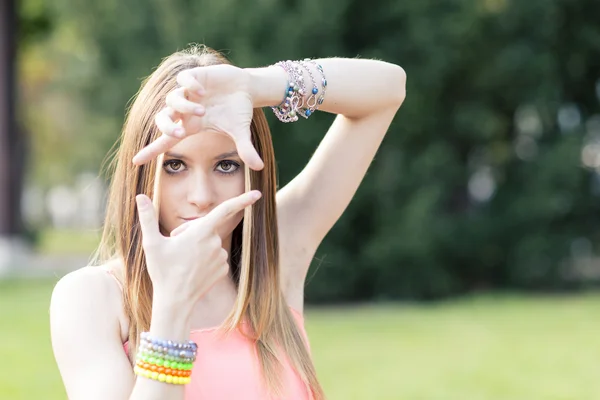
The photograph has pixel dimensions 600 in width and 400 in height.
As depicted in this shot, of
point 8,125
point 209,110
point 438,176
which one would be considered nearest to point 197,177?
point 209,110

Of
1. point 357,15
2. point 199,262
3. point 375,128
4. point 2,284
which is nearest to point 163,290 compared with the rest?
point 199,262

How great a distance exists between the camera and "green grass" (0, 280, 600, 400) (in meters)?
6.70

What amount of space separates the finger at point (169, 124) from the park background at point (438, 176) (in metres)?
5.59

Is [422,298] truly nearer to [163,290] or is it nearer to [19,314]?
[19,314]

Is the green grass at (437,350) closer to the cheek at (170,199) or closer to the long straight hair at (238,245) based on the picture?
the long straight hair at (238,245)

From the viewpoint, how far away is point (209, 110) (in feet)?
6.34

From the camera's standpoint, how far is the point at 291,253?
8.11ft

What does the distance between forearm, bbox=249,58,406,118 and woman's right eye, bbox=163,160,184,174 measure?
1.17 feet

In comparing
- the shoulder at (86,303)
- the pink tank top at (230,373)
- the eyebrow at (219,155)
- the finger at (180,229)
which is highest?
the eyebrow at (219,155)

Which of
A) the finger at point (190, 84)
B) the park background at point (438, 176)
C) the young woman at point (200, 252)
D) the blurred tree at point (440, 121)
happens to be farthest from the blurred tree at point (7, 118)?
the finger at point (190, 84)

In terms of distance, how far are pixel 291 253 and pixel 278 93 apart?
19.6 inches

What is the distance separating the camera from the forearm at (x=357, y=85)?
239cm

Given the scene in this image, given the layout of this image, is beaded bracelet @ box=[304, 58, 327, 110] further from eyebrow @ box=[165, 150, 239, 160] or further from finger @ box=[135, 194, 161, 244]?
finger @ box=[135, 194, 161, 244]

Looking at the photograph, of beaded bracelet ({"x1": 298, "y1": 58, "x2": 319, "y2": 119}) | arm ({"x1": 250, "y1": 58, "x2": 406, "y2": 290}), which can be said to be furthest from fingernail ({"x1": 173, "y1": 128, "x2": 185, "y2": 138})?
arm ({"x1": 250, "y1": 58, "x2": 406, "y2": 290})
